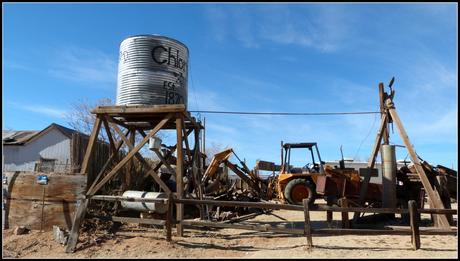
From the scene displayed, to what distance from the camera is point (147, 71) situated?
471 inches

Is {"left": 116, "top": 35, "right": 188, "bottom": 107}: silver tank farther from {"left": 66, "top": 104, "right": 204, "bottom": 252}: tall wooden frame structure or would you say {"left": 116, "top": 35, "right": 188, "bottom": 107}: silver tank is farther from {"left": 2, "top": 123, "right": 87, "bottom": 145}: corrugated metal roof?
{"left": 2, "top": 123, "right": 87, "bottom": 145}: corrugated metal roof

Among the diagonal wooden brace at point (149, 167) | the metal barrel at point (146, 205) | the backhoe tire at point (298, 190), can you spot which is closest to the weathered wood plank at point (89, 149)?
the diagonal wooden brace at point (149, 167)

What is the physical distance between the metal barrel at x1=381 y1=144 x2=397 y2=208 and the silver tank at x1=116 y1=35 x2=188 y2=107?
643 cm

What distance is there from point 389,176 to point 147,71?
25.1 feet

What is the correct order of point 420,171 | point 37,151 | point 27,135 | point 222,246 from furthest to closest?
point 27,135 < point 37,151 < point 420,171 < point 222,246

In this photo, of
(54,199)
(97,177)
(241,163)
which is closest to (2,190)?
(54,199)

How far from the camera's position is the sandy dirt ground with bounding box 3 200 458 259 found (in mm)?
8867

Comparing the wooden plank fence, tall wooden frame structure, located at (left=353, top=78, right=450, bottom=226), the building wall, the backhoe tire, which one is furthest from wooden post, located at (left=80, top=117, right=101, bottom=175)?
the building wall

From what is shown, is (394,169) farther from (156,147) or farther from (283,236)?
(156,147)

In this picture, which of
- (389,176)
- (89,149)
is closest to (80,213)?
(89,149)

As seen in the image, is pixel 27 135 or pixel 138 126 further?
pixel 27 135

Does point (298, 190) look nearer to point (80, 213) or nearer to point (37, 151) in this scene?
point (80, 213)

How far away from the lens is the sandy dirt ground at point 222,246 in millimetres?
8867

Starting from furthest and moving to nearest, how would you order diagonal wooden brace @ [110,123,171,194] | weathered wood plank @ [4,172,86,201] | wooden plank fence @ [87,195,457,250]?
diagonal wooden brace @ [110,123,171,194] → weathered wood plank @ [4,172,86,201] → wooden plank fence @ [87,195,457,250]
